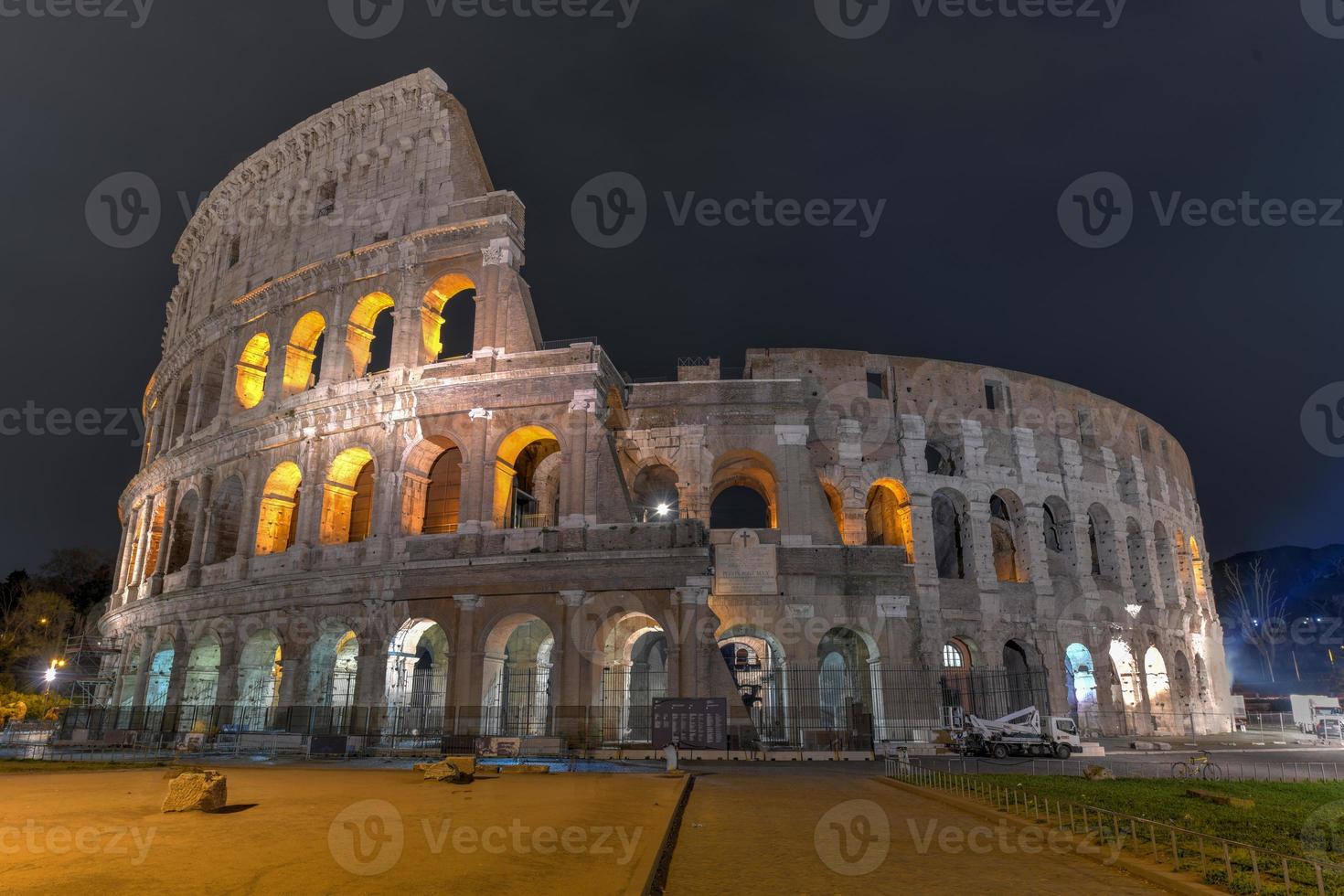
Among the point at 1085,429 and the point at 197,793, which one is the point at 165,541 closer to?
the point at 197,793

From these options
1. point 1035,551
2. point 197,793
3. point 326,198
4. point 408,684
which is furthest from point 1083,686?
point 326,198

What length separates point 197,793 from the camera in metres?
9.69

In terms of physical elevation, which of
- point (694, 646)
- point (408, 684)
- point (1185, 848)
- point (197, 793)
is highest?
point (694, 646)

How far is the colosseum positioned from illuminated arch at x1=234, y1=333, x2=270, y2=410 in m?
0.13

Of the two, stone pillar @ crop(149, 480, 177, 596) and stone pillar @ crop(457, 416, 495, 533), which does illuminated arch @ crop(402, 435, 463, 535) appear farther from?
stone pillar @ crop(149, 480, 177, 596)

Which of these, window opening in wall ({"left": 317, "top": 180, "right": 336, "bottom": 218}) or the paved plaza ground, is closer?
the paved plaza ground

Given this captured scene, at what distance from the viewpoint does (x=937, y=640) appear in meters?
26.8

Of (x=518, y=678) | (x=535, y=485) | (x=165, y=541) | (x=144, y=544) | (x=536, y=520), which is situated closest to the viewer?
(x=518, y=678)

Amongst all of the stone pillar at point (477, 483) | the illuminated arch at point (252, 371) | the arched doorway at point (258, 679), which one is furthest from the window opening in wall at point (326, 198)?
the arched doorway at point (258, 679)

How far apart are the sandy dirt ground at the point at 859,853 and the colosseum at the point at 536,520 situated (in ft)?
29.4

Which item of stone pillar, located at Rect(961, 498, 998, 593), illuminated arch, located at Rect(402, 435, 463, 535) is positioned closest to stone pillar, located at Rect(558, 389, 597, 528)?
illuminated arch, located at Rect(402, 435, 463, 535)

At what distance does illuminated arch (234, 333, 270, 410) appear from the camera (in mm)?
28953

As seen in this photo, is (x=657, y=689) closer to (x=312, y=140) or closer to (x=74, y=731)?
(x=74, y=731)

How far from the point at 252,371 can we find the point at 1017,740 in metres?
28.6
